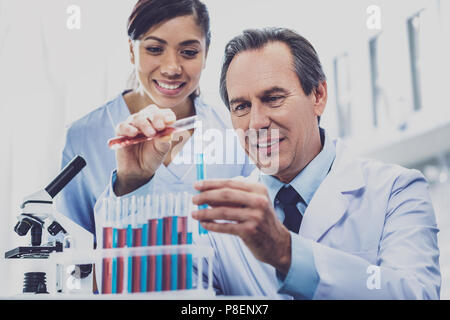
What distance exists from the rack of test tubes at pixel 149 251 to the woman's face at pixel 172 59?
452mm

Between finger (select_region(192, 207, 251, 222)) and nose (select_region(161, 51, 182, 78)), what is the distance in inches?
23.7

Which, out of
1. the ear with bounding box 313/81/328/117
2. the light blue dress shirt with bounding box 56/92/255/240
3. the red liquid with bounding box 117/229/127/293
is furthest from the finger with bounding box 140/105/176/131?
the ear with bounding box 313/81/328/117

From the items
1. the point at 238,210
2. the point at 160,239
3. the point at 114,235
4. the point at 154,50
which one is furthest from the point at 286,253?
the point at 154,50

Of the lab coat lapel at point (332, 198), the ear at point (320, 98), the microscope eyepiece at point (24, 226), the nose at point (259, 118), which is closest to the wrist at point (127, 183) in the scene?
the microscope eyepiece at point (24, 226)

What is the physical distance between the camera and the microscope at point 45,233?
1318mm

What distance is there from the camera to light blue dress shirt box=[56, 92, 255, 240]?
5.05 ft

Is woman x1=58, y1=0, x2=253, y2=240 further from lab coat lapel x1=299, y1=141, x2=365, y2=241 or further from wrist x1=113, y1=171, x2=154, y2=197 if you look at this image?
lab coat lapel x1=299, y1=141, x2=365, y2=241

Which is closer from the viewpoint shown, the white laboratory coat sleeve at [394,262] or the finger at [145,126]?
the white laboratory coat sleeve at [394,262]

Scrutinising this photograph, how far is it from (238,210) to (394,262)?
454mm

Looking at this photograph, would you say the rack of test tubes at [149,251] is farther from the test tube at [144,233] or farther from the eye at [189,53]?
the eye at [189,53]

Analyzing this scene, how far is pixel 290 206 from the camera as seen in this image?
147 centimetres

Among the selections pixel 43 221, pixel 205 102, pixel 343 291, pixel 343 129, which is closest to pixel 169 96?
pixel 205 102

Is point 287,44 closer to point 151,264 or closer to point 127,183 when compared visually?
point 127,183

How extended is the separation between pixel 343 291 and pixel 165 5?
3.10 ft
